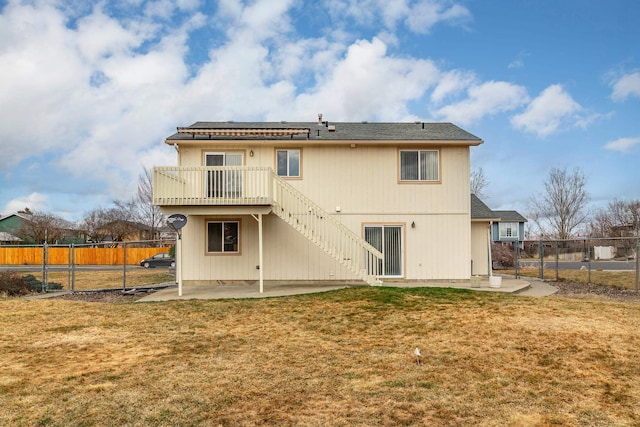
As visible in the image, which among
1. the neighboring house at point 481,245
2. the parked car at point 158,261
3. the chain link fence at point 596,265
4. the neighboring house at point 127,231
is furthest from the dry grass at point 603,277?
the neighboring house at point 127,231

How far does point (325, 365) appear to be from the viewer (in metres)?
6.32

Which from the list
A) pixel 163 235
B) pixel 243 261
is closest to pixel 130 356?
pixel 243 261

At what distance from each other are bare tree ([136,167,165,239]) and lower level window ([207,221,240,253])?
25181mm

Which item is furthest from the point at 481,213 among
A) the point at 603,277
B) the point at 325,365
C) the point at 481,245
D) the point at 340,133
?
the point at 325,365

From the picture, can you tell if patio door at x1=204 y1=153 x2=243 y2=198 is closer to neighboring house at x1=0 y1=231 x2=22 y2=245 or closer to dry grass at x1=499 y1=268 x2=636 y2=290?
dry grass at x1=499 y1=268 x2=636 y2=290

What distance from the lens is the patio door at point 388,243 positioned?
15.8 m

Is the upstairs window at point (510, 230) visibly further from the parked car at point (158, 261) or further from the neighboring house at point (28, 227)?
the neighboring house at point (28, 227)

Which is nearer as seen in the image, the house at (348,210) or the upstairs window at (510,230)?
the house at (348,210)

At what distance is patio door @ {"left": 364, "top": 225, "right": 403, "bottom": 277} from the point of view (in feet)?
51.9

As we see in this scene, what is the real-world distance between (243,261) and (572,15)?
571 inches

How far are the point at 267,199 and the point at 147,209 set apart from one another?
30304mm

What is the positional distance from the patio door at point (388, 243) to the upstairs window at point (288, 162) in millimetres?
3360

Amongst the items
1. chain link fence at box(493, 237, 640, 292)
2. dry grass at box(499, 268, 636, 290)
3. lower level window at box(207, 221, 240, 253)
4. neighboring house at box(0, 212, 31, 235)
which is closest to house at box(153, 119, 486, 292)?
lower level window at box(207, 221, 240, 253)

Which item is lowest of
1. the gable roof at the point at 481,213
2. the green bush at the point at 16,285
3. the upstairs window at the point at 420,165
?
the green bush at the point at 16,285
